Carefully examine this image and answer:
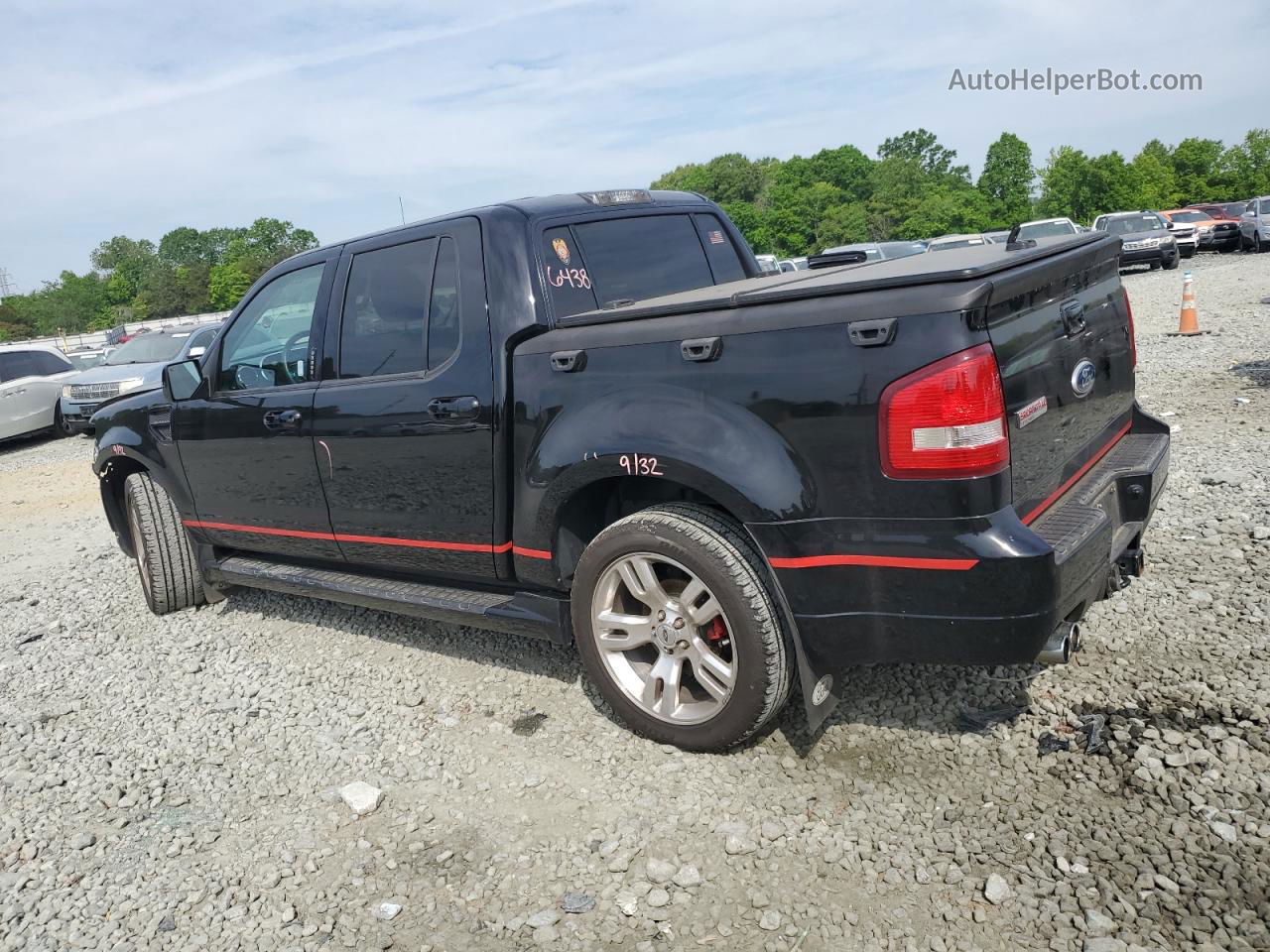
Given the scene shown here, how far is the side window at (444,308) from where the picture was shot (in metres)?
3.89

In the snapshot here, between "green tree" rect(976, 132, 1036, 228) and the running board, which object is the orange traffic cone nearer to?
the running board

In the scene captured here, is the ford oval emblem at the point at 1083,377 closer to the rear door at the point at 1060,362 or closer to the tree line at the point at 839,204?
the rear door at the point at 1060,362

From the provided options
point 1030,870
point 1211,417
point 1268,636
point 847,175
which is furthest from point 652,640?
point 847,175

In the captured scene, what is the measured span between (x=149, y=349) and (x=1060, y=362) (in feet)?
52.6

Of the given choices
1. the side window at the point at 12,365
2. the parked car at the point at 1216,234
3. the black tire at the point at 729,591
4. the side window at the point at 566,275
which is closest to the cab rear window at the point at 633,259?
the side window at the point at 566,275

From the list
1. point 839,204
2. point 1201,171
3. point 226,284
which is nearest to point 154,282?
point 226,284

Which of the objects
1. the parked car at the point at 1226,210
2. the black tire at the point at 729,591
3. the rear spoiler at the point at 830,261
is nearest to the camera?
the black tire at the point at 729,591

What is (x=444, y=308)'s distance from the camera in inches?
155

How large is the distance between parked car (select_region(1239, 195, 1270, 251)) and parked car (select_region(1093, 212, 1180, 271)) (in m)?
4.36

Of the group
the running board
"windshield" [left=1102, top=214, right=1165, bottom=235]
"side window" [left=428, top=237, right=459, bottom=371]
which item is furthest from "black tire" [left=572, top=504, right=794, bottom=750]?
"windshield" [left=1102, top=214, right=1165, bottom=235]

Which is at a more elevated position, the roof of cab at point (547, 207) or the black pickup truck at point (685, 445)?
the roof of cab at point (547, 207)

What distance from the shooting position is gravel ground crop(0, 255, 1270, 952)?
2652mm

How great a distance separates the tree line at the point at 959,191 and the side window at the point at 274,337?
205 ft

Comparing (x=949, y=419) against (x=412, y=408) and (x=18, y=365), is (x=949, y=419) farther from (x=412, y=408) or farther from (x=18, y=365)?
(x=18, y=365)
